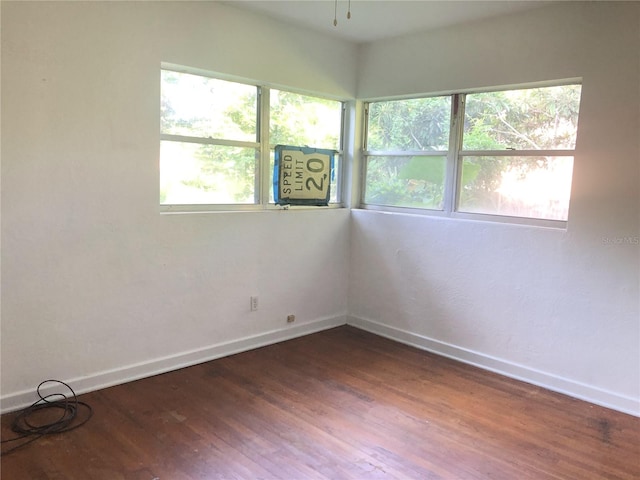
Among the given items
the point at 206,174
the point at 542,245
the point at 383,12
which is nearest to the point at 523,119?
the point at 542,245

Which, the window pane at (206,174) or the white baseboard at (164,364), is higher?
the window pane at (206,174)

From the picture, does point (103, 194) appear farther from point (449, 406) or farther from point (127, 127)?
point (449, 406)

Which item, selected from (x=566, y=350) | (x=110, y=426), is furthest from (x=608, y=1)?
(x=110, y=426)

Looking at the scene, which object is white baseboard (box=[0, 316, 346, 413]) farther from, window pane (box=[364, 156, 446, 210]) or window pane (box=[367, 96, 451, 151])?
window pane (box=[367, 96, 451, 151])

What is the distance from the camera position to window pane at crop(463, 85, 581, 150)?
3.13 metres

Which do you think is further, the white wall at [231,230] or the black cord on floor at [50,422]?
the white wall at [231,230]

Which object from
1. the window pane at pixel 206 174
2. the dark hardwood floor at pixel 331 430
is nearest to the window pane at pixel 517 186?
the dark hardwood floor at pixel 331 430

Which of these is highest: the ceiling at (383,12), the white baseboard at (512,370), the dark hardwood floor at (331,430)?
the ceiling at (383,12)

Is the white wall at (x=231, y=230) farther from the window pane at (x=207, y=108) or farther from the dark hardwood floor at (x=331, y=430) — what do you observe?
the dark hardwood floor at (x=331, y=430)

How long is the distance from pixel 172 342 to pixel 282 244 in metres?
1.13

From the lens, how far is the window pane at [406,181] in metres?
3.84

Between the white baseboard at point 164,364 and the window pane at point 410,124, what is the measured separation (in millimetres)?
1676

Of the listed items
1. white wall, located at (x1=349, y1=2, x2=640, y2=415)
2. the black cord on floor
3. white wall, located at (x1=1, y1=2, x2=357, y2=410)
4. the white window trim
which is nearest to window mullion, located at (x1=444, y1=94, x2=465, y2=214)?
white wall, located at (x1=349, y1=2, x2=640, y2=415)

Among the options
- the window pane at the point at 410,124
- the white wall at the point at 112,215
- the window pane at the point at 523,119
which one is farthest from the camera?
the window pane at the point at 410,124
